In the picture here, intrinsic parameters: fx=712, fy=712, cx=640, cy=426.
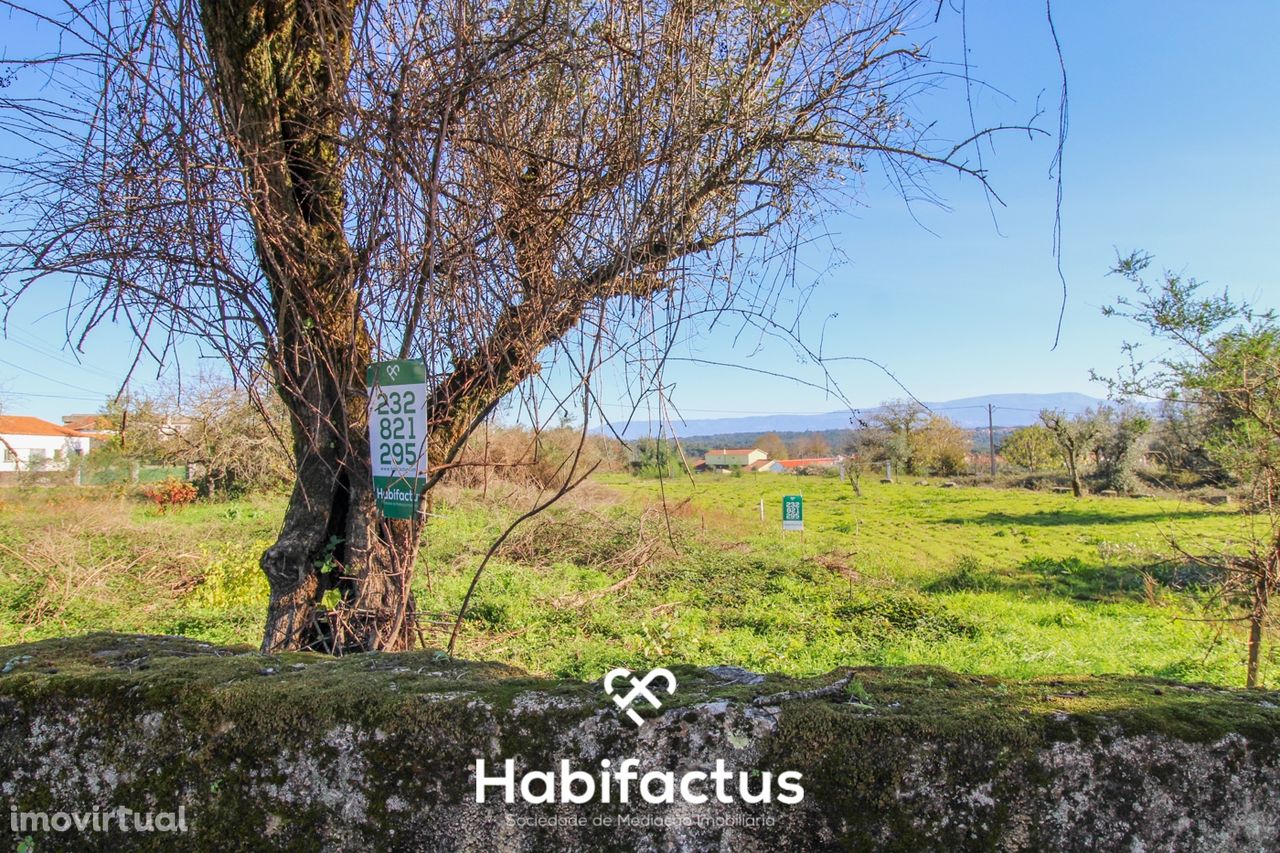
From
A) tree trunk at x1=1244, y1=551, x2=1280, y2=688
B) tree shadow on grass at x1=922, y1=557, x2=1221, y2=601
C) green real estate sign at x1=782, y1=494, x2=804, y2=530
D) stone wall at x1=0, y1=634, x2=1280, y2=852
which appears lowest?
tree shadow on grass at x1=922, y1=557, x2=1221, y2=601

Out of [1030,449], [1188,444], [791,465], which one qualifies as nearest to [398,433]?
[1188,444]

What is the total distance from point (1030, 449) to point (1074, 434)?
48.3ft

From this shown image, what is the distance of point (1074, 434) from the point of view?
33844mm

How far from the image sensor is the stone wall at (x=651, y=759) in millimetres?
1363

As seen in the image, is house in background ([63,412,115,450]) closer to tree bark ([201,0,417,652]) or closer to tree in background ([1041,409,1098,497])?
tree bark ([201,0,417,652])

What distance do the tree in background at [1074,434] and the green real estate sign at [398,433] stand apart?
116 ft

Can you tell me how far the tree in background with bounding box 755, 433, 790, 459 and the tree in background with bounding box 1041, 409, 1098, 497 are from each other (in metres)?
24.8

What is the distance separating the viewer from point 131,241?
2412 mm

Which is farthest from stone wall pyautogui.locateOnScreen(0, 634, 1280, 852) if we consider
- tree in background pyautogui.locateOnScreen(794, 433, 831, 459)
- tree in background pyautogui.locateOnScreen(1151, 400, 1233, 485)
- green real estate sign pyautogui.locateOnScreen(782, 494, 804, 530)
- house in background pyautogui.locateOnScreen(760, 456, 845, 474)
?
tree in background pyautogui.locateOnScreen(794, 433, 831, 459)

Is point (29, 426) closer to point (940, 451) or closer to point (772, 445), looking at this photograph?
point (772, 445)

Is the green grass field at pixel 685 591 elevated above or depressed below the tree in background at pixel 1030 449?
below

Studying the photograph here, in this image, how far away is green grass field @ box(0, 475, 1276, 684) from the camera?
801cm

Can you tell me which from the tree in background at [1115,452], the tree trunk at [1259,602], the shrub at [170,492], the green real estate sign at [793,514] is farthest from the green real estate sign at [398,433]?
the tree in background at [1115,452]

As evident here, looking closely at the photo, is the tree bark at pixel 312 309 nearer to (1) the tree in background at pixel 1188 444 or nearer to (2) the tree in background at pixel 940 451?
(1) the tree in background at pixel 1188 444
